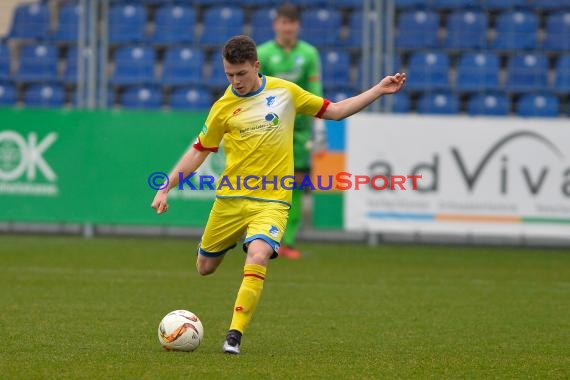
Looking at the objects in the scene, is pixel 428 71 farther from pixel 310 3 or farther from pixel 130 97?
pixel 130 97

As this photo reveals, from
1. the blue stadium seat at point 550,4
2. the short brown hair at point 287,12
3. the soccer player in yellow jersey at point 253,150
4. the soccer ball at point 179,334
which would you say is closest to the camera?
the soccer ball at point 179,334

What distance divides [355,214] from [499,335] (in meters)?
7.32

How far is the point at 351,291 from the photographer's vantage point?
10242 millimetres

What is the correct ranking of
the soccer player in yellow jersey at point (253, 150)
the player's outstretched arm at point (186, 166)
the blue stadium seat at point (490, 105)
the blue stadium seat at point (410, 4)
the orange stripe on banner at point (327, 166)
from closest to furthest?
the soccer player in yellow jersey at point (253, 150) < the player's outstretched arm at point (186, 166) < the orange stripe on banner at point (327, 166) < the blue stadium seat at point (490, 105) < the blue stadium seat at point (410, 4)

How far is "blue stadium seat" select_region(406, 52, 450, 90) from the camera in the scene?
685 inches

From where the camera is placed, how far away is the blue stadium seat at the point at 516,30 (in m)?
17.7

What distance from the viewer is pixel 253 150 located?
7.16 meters

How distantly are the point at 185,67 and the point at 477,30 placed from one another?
15.2ft

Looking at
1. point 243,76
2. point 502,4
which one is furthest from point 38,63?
point 243,76

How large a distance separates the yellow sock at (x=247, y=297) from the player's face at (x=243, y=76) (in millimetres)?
1116

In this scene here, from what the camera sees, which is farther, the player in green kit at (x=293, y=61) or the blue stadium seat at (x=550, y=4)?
the blue stadium seat at (x=550, y=4)

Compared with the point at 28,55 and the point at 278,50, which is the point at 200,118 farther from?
the point at 28,55

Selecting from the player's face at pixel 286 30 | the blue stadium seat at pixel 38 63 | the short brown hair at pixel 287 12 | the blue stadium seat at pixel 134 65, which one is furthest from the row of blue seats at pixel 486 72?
the blue stadium seat at pixel 38 63

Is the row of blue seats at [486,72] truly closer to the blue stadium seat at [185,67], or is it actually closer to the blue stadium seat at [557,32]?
the blue stadium seat at [557,32]
